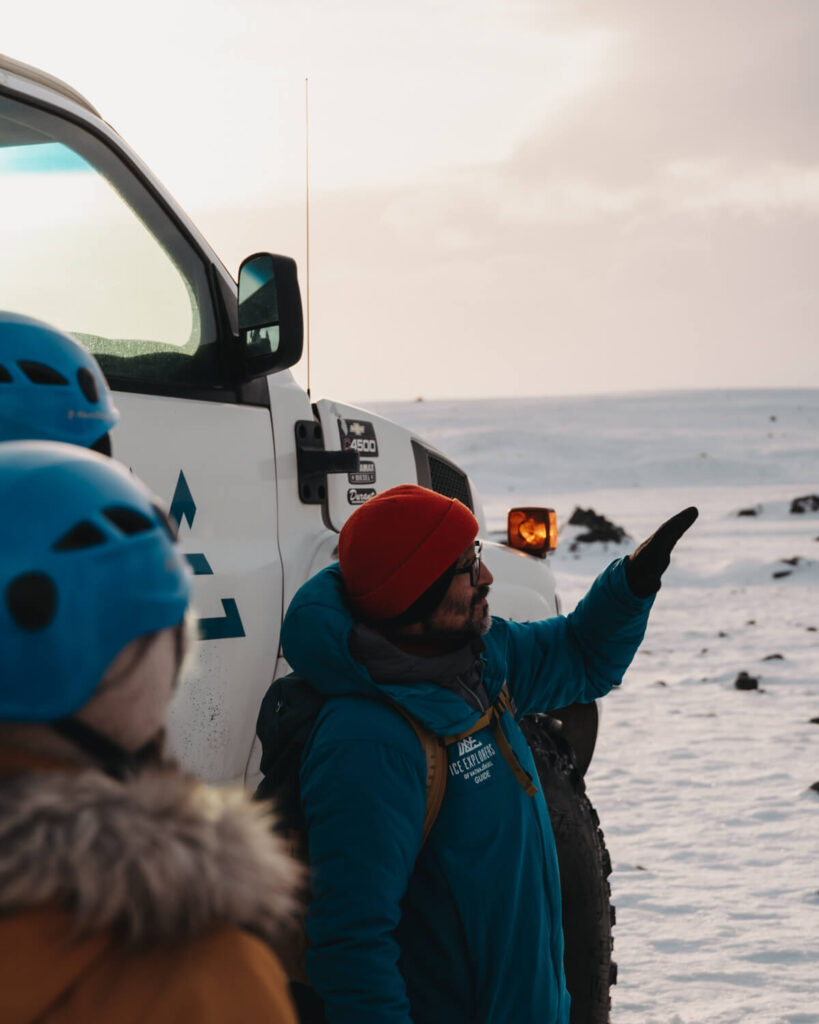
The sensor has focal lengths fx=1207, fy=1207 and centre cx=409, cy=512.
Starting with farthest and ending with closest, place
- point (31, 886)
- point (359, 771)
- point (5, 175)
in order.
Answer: point (5, 175)
point (359, 771)
point (31, 886)

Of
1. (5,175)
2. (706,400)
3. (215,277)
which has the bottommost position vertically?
(706,400)

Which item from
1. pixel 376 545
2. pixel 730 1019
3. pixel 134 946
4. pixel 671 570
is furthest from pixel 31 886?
pixel 671 570

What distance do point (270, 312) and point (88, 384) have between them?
1.14 m

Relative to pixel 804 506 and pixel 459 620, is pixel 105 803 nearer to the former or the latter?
pixel 459 620

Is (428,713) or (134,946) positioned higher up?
(134,946)

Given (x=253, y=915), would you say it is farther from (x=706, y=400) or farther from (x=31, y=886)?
(x=706, y=400)

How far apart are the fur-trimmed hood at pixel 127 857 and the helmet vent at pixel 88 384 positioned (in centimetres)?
95

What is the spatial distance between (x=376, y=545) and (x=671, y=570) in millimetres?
14395

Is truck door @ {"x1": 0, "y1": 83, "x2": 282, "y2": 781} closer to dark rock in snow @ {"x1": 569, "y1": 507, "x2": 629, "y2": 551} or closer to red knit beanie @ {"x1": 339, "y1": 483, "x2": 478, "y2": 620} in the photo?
red knit beanie @ {"x1": 339, "y1": 483, "x2": 478, "y2": 620}

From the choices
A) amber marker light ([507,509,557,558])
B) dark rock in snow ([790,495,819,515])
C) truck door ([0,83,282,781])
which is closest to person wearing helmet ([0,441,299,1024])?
truck door ([0,83,282,781])

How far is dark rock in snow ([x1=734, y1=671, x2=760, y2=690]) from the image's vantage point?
9.10m

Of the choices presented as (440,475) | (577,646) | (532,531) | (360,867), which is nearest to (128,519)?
(360,867)

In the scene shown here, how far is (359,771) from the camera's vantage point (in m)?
2.13

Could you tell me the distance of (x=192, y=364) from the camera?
3043mm
